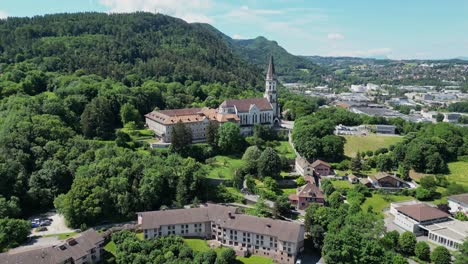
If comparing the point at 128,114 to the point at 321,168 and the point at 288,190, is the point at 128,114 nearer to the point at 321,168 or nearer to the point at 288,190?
the point at 288,190

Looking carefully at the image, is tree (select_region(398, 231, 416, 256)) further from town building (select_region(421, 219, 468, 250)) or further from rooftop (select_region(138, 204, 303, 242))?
rooftop (select_region(138, 204, 303, 242))

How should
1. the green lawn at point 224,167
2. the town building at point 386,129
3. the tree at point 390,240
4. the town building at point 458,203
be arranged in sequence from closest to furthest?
the tree at point 390,240, the town building at point 458,203, the green lawn at point 224,167, the town building at point 386,129

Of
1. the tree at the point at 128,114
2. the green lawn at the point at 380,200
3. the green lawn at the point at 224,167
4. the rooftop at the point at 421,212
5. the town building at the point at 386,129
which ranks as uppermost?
the tree at the point at 128,114

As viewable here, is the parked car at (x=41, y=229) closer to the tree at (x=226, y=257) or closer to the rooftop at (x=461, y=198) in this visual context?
the tree at (x=226, y=257)

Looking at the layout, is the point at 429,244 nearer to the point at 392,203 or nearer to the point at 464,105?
the point at 392,203

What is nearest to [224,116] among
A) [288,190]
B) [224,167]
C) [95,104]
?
[224,167]

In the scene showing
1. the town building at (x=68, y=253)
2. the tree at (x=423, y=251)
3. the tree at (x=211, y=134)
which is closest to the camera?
the town building at (x=68, y=253)

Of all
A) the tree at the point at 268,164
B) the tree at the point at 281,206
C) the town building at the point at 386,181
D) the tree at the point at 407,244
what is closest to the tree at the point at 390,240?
the tree at the point at 407,244
